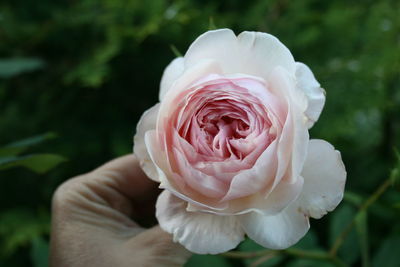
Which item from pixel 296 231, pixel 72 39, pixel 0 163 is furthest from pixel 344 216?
pixel 72 39

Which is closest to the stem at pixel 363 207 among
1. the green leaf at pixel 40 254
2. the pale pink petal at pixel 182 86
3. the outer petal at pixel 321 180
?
the outer petal at pixel 321 180

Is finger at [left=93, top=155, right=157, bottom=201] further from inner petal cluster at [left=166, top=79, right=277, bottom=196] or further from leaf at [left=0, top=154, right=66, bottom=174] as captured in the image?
inner petal cluster at [left=166, top=79, right=277, bottom=196]

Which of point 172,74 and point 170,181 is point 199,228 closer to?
point 170,181

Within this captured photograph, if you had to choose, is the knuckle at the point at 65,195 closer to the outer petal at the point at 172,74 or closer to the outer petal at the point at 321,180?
the outer petal at the point at 172,74

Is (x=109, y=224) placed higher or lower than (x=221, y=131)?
lower

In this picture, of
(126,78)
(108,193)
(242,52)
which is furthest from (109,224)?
(126,78)

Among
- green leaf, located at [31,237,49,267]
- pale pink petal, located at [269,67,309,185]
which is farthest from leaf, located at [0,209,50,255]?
pale pink petal, located at [269,67,309,185]
